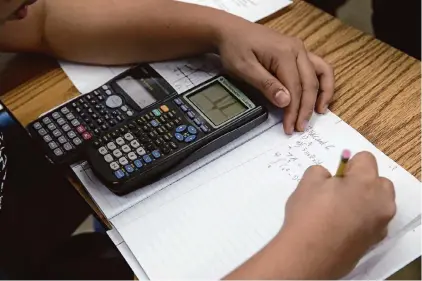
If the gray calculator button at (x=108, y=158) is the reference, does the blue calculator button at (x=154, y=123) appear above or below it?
below

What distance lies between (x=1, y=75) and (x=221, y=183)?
1.02 feet

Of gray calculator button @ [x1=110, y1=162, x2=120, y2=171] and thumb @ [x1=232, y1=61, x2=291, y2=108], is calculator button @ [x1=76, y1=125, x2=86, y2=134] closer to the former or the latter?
gray calculator button @ [x1=110, y1=162, x2=120, y2=171]

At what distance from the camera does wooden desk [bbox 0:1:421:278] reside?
63cm

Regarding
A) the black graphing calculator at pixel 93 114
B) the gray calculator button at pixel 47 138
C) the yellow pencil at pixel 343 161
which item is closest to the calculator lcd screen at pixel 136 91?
the black graphing calculator at pixel 93 114

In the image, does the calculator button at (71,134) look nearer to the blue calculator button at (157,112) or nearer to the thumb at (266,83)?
the blue calculator button at (157,112)

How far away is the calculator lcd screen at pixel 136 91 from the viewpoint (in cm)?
66

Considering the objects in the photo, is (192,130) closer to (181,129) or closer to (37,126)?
(181,129)

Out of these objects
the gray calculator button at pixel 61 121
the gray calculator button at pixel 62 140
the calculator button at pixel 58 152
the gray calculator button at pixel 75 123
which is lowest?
the calculator button at pixel 58 152

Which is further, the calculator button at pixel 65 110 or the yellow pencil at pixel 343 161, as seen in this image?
the calculator button at pixel 65 110

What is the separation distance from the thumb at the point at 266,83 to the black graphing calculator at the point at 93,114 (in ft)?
0.29

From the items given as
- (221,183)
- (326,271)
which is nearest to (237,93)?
(221,183)

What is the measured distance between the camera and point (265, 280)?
0.48 m

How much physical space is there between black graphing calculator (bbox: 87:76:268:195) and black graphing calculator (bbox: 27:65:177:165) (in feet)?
0.06

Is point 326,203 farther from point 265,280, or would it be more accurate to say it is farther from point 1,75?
point 1,75
